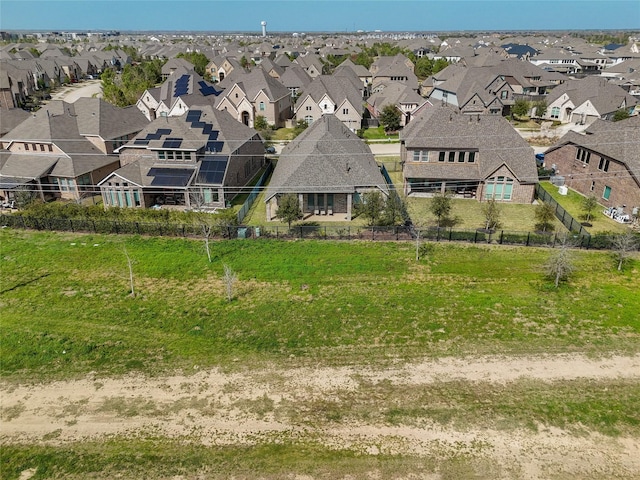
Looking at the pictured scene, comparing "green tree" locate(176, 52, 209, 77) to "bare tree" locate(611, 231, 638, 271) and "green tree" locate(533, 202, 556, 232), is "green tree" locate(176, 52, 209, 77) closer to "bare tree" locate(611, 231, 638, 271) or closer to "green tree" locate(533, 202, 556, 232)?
"green tree" locate(533, 202, 556, 232)

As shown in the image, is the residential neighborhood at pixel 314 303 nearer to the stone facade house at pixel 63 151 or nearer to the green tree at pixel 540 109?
the stone facade house at pixel 63 151

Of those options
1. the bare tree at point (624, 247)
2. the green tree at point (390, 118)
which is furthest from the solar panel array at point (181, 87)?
the bare tree at point (624, 247)

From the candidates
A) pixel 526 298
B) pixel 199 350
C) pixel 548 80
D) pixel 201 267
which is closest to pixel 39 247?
pixel 201 267

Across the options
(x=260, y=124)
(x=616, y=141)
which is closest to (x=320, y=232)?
(x=616, y=141)

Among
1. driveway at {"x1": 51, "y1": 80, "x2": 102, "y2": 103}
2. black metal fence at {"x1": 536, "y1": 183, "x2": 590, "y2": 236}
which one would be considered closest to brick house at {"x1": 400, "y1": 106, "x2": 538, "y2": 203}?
black metal fence at {"x1": 536, "y1": 183, "x2": 590, "y2": 236}

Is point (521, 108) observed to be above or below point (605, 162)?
above

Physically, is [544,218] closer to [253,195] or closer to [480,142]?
[480,142]

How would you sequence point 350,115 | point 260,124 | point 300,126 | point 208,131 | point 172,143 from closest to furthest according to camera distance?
point 172,143 → point 208,131 → point 300,126 → point 260,124 → point 350,115

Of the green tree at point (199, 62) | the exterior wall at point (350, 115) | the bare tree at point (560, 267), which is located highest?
the green tree at point (199, 62)
